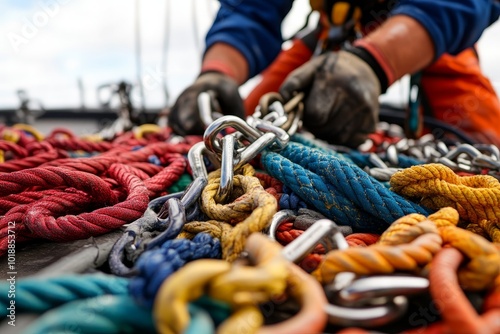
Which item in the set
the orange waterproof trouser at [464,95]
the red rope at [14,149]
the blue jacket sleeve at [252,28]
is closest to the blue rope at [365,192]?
the red rope at [14,149]

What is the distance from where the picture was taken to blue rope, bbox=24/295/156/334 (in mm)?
369

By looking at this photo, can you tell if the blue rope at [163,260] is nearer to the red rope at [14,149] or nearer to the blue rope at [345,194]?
the blue rope at [345,194]

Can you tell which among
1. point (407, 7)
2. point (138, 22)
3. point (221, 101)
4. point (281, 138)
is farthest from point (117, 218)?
point (138, 22)

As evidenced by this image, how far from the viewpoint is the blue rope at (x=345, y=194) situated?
2.13 ft

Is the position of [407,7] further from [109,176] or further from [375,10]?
[109,176]

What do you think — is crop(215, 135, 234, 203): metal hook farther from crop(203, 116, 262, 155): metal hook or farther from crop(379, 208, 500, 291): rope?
crop(379, 208, 500, 291): rope

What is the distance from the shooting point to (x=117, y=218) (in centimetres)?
66

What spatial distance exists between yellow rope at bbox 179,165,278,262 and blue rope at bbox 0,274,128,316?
172 mm

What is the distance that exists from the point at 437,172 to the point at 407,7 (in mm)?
1024

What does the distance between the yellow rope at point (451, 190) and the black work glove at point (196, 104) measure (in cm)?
76

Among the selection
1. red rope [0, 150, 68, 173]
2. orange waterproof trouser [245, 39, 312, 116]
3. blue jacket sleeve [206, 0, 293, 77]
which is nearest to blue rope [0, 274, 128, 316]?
red rope [0, 150, 68, 173]

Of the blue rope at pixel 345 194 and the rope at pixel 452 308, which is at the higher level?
the rope at pixel 452 308

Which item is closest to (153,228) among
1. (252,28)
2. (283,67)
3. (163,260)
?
(163,260)

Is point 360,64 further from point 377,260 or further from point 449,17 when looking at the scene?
point 377,260
